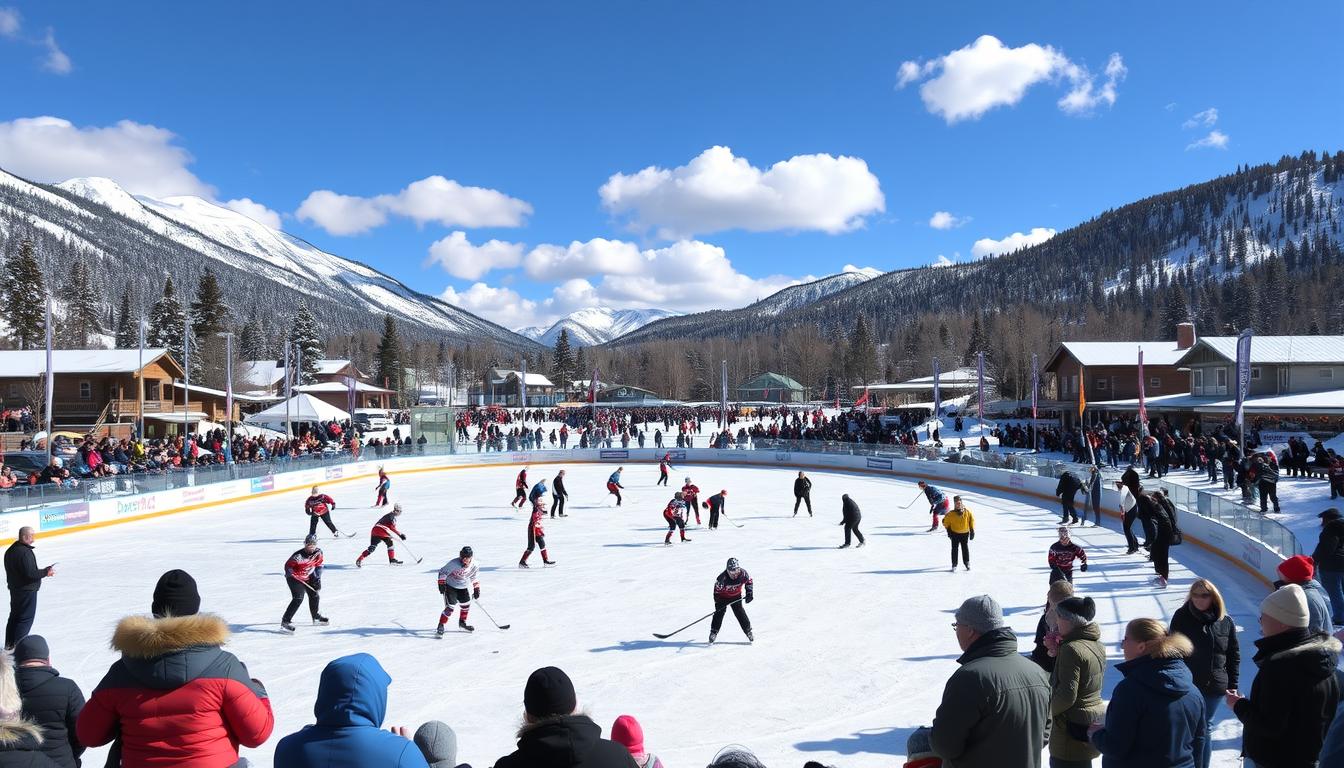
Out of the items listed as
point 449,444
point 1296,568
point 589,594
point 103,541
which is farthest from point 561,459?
point 1296,568

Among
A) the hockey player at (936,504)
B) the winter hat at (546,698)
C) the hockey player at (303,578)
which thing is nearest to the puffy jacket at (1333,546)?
the hockey player at (936,504)

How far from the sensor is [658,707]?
7344mm

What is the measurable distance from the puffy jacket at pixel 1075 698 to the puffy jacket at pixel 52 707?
444 centimetres

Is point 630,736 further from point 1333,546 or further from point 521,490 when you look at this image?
point 521,490

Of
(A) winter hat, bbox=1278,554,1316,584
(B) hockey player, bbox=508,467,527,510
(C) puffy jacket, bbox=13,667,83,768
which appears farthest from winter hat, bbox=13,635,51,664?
(B) hockey player, bbox=508,467,527,510

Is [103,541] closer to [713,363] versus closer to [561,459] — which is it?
[561,459]

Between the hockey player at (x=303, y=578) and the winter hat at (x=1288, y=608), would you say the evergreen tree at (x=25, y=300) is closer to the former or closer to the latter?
the hockey player at (x=303, y=578)

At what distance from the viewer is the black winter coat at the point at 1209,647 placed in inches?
188

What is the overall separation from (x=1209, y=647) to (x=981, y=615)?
2696 mm

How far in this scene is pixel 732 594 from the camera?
9.09 meters

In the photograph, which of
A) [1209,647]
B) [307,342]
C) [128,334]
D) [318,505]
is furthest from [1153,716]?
[128,334]

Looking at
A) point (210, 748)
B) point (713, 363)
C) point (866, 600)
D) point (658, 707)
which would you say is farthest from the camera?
point (713, 363)

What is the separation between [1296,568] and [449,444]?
33.6m

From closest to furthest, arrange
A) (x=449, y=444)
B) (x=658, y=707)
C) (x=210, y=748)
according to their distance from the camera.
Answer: (x=210, y=748), (x=658, y=707), (x=449, y=444)
